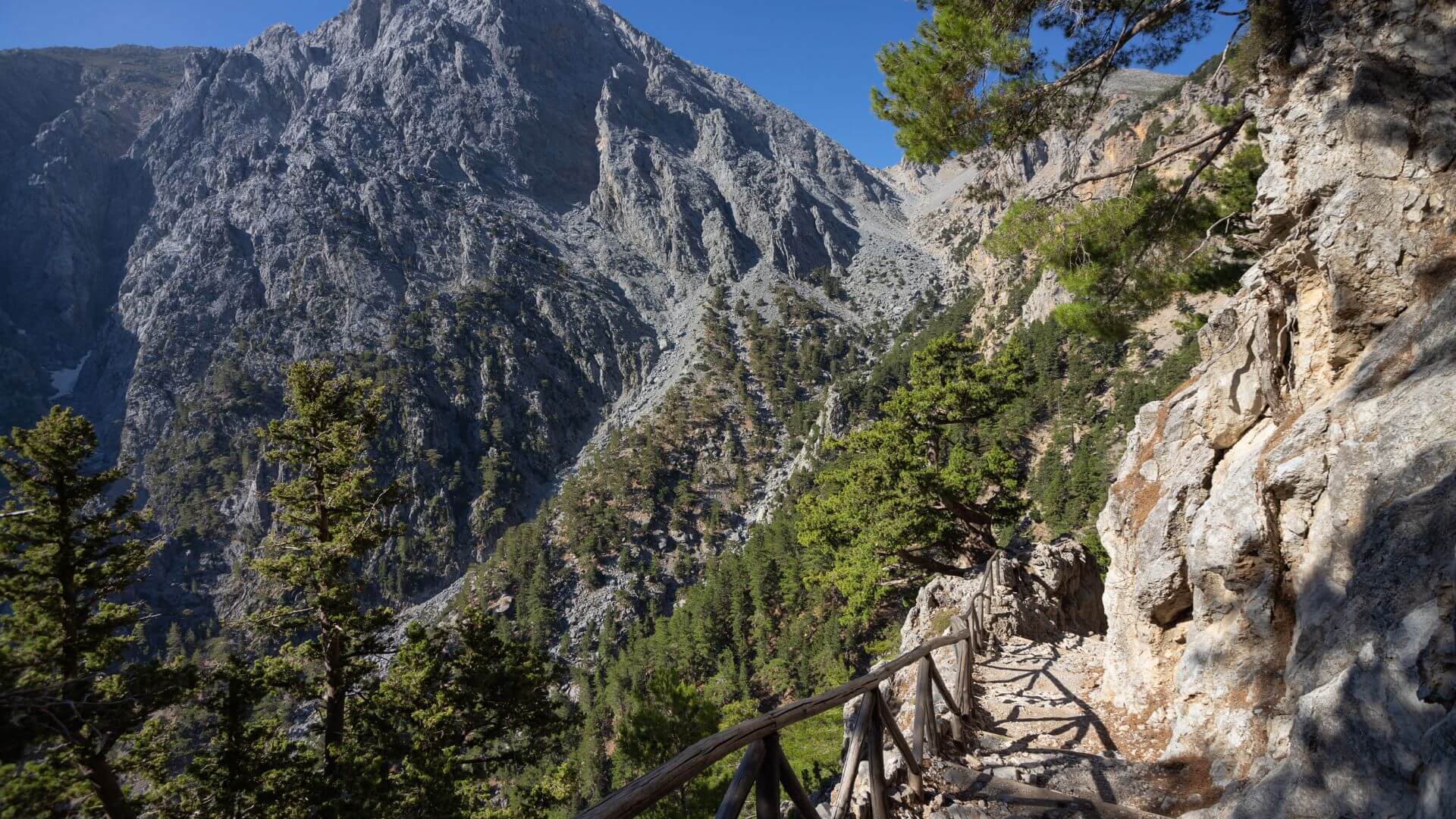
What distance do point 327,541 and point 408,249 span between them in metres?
128

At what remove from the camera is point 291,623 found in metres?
10.2

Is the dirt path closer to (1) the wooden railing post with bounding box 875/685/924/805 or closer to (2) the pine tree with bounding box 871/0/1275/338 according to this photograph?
(1) the wooden railing post with bounding box 875/685/924/805

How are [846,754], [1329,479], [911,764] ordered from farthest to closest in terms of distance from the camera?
[1329,479], [911,764], [846,754]

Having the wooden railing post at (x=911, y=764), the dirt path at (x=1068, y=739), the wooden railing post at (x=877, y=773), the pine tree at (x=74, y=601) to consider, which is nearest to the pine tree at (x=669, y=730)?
the dirt path at (x=1068, y=739)

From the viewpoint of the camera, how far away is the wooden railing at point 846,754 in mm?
1942

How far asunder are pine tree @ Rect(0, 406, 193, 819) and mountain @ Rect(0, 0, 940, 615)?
82.3 meters

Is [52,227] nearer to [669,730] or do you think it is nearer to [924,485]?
[669,730]

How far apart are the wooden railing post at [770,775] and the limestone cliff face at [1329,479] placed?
2248 millimetres

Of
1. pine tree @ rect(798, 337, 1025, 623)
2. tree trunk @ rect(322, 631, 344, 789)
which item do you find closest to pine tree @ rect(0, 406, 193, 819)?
tree trunk @ rect(322, 631, 344, 789)

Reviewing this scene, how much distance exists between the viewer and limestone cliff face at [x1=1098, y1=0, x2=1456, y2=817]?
2.96 metres

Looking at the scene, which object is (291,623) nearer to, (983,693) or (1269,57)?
(983,693)

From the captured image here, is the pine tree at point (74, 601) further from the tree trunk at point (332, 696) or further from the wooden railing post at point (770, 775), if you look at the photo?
the wooden railing post at point (770, 775)

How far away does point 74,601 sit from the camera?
8.19m

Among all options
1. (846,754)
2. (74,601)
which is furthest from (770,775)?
(74,601)
